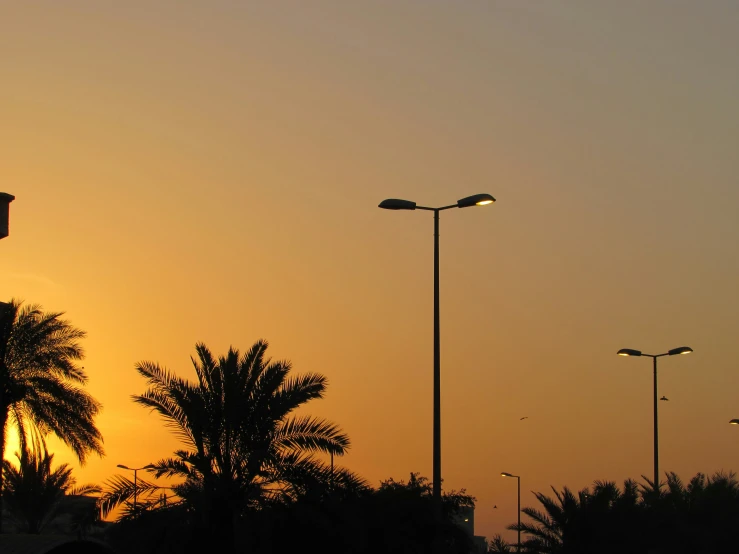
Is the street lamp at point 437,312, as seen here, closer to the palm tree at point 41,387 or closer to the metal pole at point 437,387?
the metal pole at point 437,387

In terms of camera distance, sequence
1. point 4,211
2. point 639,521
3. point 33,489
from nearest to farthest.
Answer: point 4,211, point 639,521, point 33,489

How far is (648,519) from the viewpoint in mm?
34500

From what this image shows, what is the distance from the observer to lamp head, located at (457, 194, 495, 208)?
952 inches

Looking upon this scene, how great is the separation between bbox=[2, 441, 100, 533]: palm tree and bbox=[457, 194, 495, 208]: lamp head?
25.8m

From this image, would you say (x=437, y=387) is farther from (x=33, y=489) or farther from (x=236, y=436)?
(x=33, y=489)

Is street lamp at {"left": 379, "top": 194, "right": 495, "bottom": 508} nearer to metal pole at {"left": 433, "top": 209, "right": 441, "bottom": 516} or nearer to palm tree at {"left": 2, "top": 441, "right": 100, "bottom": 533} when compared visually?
metal pole at {"left": 433, "top": 209, "right": 441, "bottom": 516}

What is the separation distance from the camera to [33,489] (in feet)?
144

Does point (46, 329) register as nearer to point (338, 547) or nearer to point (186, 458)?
point (186, 458)

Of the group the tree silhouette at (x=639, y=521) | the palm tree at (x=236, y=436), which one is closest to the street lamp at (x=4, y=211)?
the palm tree at (x=236, y=436)

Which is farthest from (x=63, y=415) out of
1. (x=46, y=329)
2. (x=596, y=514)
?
(x=596, y=514)

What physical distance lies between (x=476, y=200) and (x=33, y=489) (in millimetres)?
27876

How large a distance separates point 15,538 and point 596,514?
17587 millimetres

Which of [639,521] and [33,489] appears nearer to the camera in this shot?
[639,521]

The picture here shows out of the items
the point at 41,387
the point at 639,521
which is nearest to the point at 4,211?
the point at 41,387
